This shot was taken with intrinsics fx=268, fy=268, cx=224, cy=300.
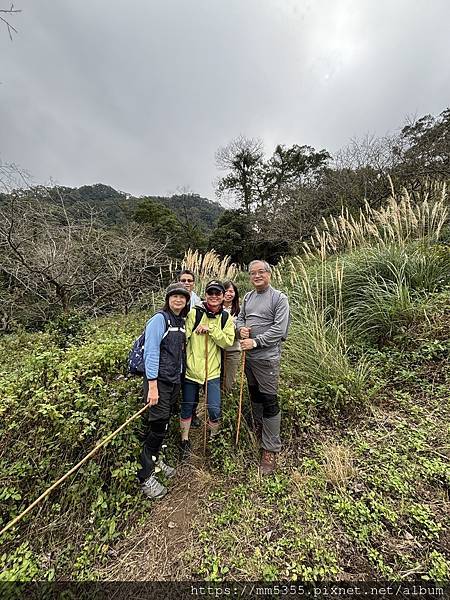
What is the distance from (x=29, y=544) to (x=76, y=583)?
43 centimetres

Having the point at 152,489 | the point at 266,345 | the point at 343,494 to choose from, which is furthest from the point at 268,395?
the point at 152,489

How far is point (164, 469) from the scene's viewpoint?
2.31m

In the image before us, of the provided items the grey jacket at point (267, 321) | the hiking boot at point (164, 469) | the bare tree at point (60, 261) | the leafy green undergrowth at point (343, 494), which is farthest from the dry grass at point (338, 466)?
the bare tree at point (60, 261)

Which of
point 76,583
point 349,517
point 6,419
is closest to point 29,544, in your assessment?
point 76,583

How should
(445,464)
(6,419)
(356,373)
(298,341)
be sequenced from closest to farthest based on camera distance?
(445,464) → (6,419) → (356,373) → (298,341)

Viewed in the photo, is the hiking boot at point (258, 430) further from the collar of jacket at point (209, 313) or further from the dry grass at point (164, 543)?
the collar of jacket at point (209, 313)

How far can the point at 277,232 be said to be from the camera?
13.2m

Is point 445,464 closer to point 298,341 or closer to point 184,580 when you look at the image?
point 298,341

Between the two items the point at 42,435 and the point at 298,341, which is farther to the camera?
the point at 298,341

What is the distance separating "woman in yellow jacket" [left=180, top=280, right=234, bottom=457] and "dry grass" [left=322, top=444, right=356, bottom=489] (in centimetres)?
99

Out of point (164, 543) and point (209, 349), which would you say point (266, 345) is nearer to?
point (209, 349)

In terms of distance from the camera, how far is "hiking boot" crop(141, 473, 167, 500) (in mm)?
2139

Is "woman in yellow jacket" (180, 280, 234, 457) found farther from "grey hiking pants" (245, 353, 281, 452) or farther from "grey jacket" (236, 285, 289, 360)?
"grey hiking pants" (245, 353, 281, 452)

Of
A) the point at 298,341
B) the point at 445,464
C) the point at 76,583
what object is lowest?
the point at 76,583
